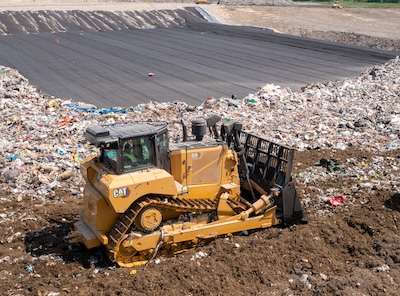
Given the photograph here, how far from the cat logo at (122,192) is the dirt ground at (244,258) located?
1.08 metres

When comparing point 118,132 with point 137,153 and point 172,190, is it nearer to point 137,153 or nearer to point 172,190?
point 137,153

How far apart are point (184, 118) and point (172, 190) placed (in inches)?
321

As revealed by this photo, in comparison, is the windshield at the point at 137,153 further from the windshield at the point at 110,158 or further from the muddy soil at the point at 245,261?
the muddy soil at the point at 245,261

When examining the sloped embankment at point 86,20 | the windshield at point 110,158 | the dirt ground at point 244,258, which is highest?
the windshield at point 110,158

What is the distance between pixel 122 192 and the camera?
6758 mm

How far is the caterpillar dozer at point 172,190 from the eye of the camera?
274 inches

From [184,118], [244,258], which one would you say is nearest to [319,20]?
[184,118]

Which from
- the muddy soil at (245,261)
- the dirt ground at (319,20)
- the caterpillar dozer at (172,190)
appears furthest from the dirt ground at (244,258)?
the dirt ground at (319,20)

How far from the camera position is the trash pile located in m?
11.1

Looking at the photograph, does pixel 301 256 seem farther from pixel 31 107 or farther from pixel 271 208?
pixel 31 107

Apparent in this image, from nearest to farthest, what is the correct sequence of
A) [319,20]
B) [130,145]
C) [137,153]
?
[130,145] → [137,153] → [319,20]

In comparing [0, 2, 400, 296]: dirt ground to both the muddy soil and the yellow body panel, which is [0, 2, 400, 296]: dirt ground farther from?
the yellow body panel

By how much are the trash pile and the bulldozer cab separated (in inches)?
139

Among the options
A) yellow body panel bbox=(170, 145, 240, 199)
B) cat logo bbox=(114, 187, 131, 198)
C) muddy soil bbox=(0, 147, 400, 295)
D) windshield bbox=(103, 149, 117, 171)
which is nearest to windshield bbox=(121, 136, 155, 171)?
windshield bbox=(103, 149, 117, 171)
